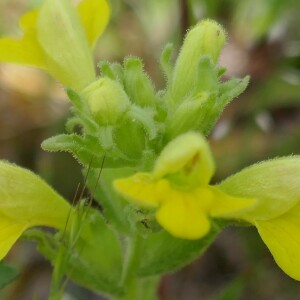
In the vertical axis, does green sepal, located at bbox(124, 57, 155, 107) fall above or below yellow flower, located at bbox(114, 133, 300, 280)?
above

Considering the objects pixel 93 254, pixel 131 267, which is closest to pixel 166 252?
pixel 131 267

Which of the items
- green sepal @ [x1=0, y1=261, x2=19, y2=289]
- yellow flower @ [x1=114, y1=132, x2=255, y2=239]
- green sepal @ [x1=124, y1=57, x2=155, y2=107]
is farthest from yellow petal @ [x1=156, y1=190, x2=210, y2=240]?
green sepal @ [x1=0, y1=261, x2=19, y2=289]

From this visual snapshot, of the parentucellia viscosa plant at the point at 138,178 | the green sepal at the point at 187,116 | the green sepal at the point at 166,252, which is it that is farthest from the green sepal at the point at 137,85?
the green sepal at the point at 166,252

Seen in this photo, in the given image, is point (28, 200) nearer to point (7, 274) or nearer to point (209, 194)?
point (7, 274)

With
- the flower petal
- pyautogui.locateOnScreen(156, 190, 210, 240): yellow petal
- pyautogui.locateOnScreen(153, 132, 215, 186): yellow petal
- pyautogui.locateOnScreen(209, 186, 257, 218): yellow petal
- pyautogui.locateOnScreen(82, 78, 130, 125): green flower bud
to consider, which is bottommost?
the flower petal

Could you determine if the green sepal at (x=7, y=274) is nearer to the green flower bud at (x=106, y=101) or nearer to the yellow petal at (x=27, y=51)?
the green flower bud at (x=106, y=101)

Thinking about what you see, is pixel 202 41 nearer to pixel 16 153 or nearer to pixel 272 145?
pixel 272 145

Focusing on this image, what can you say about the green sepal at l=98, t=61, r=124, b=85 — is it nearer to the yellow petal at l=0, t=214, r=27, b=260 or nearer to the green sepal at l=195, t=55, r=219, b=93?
the green sepal at l=195, t=55, r=219, b=93
